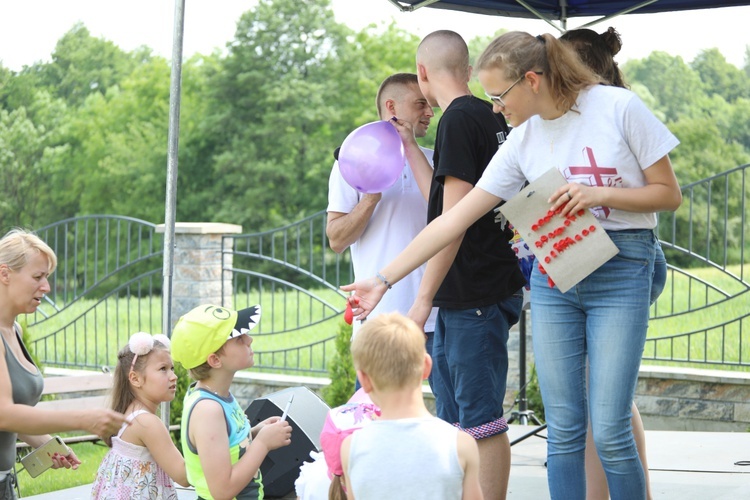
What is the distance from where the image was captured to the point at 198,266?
7441mm

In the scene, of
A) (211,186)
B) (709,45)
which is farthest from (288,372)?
(211,186)

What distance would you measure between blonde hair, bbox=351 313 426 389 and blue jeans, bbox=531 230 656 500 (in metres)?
0.62

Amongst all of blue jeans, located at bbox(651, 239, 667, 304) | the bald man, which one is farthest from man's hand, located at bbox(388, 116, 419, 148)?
blue jeans, located at bbox(651, 239, 667, 304)

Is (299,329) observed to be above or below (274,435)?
below

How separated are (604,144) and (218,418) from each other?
1.20 m

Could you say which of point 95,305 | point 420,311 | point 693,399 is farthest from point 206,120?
point 420,311

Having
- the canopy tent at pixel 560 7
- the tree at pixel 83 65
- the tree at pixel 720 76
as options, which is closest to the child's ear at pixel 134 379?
the canopy tent at pixel 560 7

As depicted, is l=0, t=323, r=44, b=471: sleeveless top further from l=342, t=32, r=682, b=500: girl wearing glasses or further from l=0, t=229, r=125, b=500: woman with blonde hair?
l=342, t=32, r=682, b=500: girl wearing glasses

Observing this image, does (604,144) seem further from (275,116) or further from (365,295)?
(275,116)

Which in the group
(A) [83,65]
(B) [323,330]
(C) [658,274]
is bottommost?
(B) [323,330]

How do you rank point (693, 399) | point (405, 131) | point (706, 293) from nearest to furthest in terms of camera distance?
point (405, 131) → point (693, 399) → point (706, 293)

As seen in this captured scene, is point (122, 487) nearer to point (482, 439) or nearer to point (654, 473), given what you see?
point (482, 439)

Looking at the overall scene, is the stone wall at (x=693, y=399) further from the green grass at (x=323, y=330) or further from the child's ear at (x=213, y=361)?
the child's ear at (x=213, y=361)

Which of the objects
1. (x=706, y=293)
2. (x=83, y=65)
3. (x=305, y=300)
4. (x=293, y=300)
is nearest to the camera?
(x=706, y=293)
